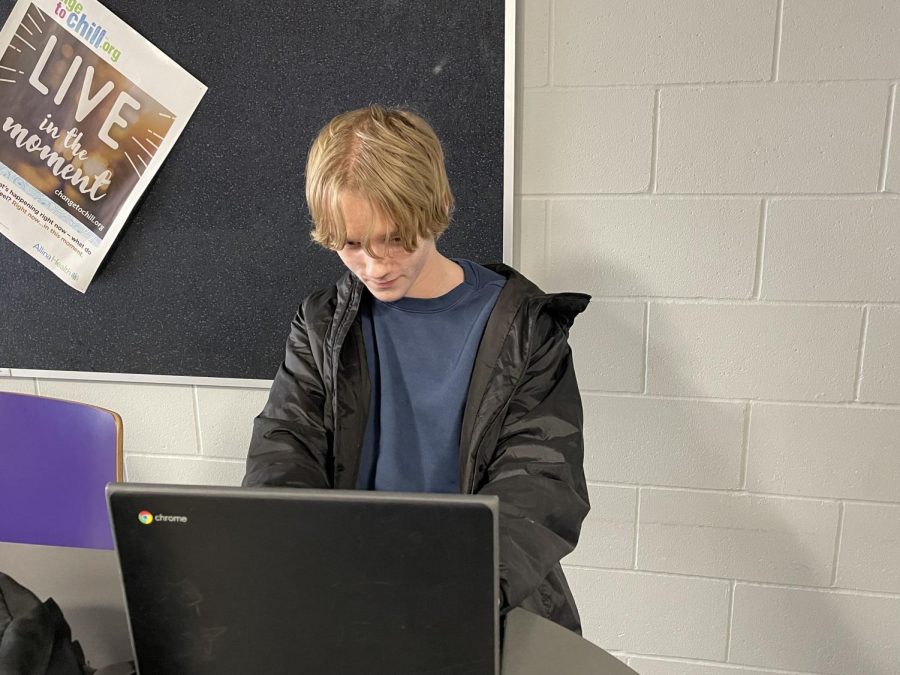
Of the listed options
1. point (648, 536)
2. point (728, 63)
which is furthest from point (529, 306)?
point (648, 536)

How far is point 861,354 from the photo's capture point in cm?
153

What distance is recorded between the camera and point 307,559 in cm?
63

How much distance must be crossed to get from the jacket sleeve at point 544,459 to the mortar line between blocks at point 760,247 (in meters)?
0.50

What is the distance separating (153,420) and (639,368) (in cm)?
116

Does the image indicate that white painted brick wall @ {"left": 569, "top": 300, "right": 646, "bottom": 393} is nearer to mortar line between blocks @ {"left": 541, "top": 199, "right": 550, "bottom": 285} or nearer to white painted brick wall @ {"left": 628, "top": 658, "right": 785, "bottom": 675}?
mortar line between blocks @ {"left": 541, "top": 199, "right": 550, "bottom": 285}

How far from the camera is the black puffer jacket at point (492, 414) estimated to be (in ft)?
3.75

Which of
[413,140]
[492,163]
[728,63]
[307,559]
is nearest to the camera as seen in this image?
[307,559]

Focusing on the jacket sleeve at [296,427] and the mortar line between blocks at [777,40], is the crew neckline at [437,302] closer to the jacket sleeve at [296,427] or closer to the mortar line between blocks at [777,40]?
the jacket sleeve at [296,427]

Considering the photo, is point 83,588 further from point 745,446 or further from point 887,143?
point 887,143

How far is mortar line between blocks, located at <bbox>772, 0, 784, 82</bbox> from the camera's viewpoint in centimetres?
140

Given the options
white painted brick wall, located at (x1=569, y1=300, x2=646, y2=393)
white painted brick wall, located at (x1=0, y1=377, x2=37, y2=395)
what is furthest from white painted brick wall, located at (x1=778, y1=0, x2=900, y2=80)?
white painted brick wall, located at (x1=0, y1=377, x2=37, y2=395)

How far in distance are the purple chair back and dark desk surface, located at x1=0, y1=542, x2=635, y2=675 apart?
13.5 inches

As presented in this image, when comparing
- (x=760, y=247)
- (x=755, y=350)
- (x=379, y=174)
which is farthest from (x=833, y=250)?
(x=379, y=174)

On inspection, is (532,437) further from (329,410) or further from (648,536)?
(648,536)
